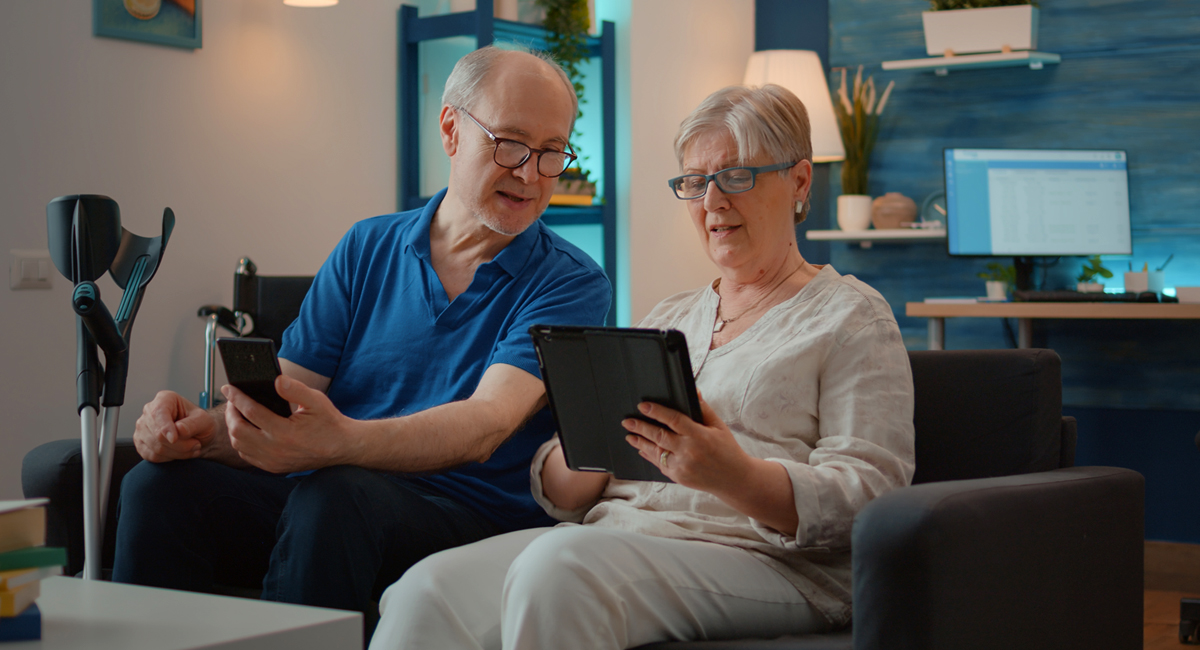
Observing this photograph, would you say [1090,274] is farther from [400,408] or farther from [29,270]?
[29,270]

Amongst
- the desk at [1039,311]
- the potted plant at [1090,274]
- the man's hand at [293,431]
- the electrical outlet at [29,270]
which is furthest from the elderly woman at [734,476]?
the potted plant at [1090,274]

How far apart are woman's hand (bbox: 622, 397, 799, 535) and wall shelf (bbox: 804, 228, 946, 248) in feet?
8.48

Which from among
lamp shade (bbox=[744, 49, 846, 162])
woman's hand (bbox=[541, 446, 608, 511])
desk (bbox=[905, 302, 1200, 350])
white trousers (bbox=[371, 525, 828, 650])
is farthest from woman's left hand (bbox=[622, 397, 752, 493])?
lamp shade (bbox=[744, 49, 846, 162])

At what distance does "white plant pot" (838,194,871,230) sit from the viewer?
12.6 feet

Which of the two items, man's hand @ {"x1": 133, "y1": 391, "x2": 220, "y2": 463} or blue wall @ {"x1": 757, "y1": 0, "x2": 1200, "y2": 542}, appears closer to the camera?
man's hand @ {"x1": 133, "y1": 391, "x2": 220, "y2": 463}

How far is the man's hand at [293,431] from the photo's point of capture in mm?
1353

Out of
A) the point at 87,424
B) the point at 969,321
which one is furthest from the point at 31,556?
the point at 969,321

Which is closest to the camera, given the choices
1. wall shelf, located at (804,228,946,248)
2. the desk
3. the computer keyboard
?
the desk

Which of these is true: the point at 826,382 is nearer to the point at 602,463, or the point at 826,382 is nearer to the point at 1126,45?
the point at 602,463

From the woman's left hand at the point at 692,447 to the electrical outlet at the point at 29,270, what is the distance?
1.98 metres

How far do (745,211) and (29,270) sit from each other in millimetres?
1920

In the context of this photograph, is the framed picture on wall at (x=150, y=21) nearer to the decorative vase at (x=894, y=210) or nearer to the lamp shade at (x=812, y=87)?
the lamp shade at (x=812, y=87)

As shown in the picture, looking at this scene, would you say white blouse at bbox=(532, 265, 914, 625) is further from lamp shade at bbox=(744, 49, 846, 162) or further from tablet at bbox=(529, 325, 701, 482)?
lamp shade at bbox=(744, 49, 846, 162)

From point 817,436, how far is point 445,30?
7.80 ft
